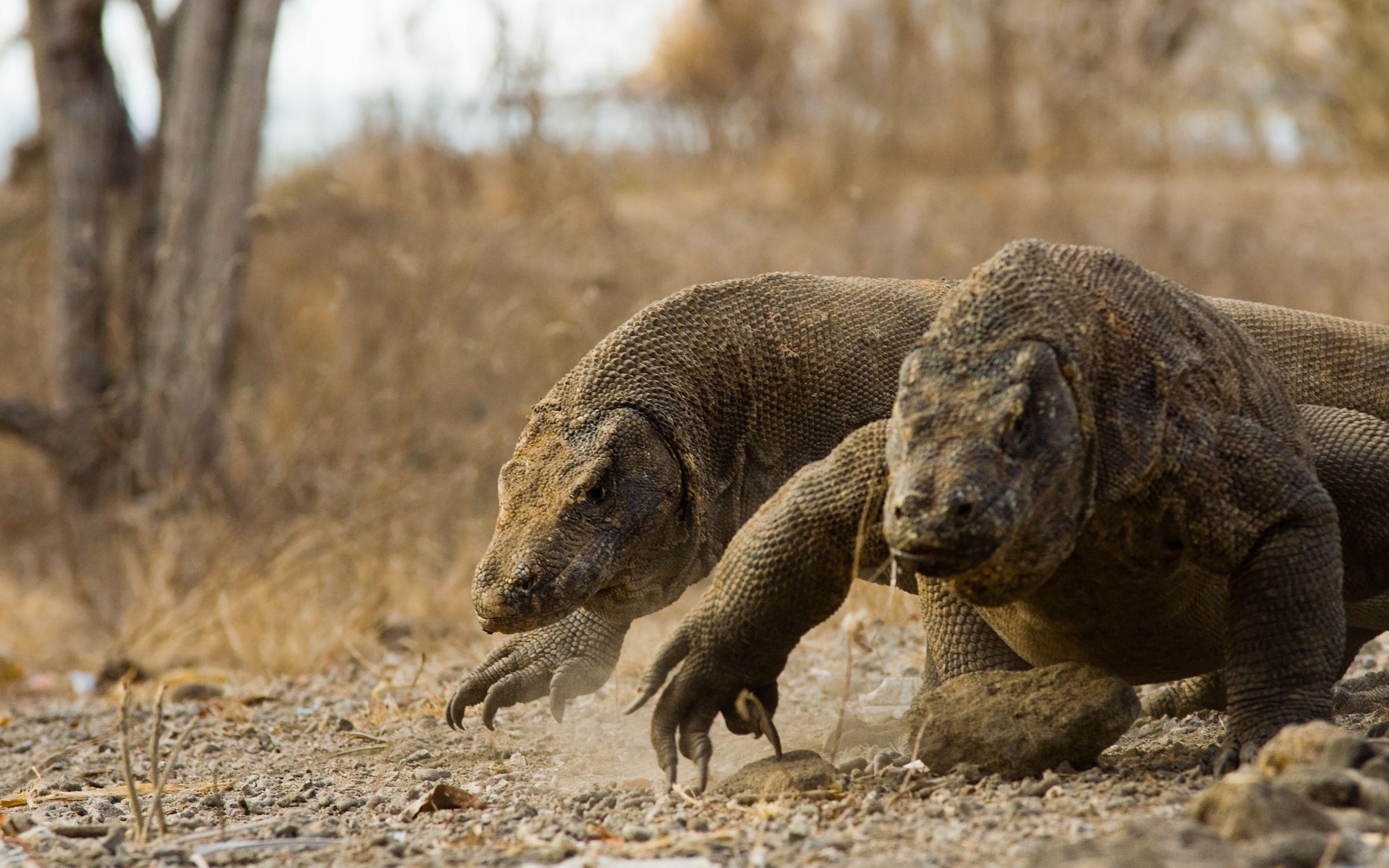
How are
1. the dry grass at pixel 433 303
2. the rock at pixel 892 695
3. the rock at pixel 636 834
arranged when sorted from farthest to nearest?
the dry grass at pixel 433 303 → the rock at pixel 892 695 → the rock at pixel 636 834

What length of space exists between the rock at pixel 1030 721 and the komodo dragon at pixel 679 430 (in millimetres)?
480

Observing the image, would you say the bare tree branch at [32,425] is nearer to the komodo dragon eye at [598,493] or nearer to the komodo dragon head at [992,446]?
the komodo dragon eye at [598,493]

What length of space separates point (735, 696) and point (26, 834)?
1310 mm

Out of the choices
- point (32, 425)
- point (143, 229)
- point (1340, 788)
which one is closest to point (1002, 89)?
point (143, 229)

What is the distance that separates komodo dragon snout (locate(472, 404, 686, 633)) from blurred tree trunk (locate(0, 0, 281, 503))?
4.23 meters

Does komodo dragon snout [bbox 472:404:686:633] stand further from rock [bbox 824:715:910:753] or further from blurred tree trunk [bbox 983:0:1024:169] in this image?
blurred tree trunk [bbox 983:0:1024:169]

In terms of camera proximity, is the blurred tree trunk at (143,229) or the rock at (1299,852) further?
the blurred tree trunk at (143,229)

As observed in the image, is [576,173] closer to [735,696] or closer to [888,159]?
[888,159]

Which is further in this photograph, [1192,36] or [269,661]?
[1192,36]

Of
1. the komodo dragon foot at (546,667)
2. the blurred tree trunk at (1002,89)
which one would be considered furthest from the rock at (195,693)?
the blurred tree trunk at (1002,89)

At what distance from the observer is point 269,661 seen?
4.98 metres

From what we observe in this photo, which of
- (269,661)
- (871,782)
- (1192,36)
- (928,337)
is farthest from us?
(1192,36)

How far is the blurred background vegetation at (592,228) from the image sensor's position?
19.0 feet

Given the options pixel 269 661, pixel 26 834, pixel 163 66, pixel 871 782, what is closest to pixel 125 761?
pixel 26 834
